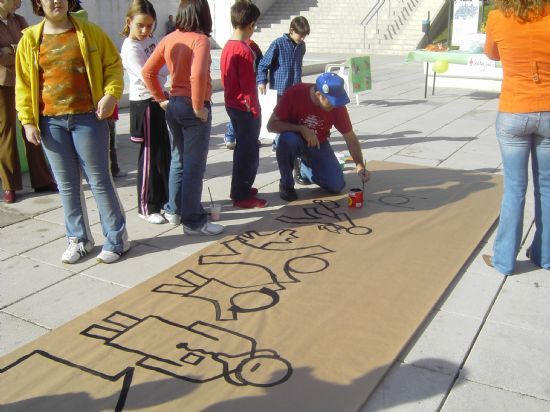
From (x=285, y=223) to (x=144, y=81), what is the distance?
1460 millimetres

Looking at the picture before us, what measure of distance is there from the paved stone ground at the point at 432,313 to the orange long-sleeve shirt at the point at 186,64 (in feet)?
3.46

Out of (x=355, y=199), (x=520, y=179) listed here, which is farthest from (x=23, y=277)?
(x=520, y=179)

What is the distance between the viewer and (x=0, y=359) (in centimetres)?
279

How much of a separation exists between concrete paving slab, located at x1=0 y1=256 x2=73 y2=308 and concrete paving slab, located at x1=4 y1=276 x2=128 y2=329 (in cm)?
7

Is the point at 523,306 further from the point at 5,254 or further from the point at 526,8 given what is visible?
the point at 5,254

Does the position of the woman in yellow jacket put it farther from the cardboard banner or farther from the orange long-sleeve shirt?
the cardboard banner

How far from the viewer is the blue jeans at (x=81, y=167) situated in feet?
11.9

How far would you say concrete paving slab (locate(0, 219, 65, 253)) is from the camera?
4203 millimetres

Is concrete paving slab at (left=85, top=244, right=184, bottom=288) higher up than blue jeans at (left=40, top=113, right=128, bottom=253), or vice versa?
blue jeans at (left=40, top=113, right=128, bottom=253)

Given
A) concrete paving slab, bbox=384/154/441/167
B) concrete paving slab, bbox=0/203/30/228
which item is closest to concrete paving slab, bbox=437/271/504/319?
concrete paving slab, bbox=384/154/441/167

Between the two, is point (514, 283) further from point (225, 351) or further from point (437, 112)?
point (437, 112)

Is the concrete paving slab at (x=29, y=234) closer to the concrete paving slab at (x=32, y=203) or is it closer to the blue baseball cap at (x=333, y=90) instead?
the concrete paving slab at (x=32, y=203)

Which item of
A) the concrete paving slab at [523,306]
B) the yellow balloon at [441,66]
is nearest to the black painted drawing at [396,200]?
the concrete paving slab at [523,306]

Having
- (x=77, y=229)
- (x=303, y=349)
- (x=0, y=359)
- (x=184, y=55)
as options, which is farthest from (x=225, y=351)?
(x=184, y=55)
